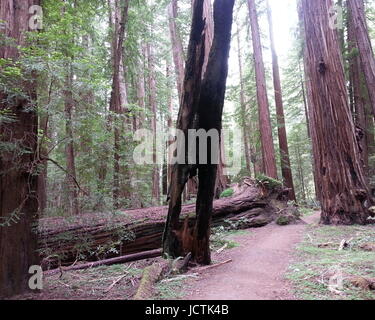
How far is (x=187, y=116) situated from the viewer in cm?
505

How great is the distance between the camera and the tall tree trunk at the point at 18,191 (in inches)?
157

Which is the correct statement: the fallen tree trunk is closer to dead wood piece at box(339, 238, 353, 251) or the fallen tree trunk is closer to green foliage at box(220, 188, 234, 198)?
green foliage at box(220, 188, 234, 198)

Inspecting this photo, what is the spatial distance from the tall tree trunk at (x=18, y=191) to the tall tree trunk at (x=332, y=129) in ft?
24.1

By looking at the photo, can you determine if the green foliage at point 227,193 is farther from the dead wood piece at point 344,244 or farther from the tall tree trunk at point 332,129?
the dead wood piece at point 344,244

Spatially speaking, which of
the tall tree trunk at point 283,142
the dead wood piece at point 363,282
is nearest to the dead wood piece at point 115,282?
the dead wood piece at point 363,282

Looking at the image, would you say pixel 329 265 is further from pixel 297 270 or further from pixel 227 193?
pixel 227 193

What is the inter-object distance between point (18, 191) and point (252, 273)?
380 centimetres

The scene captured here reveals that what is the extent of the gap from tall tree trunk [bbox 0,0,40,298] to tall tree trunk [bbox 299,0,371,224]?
736 centimetres

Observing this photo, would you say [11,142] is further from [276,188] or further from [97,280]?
[276,188]

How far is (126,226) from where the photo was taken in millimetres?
6336

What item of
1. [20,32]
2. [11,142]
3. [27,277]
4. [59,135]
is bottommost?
[27,277]

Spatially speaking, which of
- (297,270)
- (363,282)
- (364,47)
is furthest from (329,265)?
(364,47)
